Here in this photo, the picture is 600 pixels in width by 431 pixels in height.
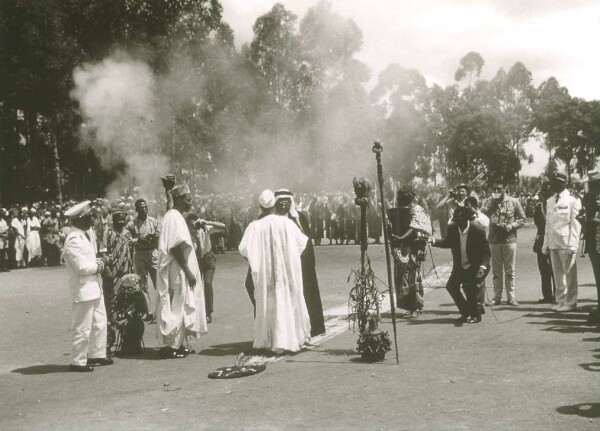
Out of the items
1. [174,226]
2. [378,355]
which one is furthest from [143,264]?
[378,355]

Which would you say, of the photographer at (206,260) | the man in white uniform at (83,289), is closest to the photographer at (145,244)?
the photographer at (206,260)

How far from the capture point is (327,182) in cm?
5362

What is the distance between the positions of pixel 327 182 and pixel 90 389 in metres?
46.8

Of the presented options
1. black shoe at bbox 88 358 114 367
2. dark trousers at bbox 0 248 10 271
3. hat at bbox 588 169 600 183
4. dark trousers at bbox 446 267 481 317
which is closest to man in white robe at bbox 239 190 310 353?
black shoe at bbox 88 358 114 367

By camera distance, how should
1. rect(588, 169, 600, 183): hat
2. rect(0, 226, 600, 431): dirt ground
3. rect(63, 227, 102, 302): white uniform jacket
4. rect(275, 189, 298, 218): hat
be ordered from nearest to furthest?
rect(0, 226, 600, 431): dirt ground < rect(63, 227, 102, 302): white uniform jacket < rect(275, 189, 298, 218): hat < rect(588, 169, 600, 183): hat

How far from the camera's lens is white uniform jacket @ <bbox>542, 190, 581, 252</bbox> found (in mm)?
11000

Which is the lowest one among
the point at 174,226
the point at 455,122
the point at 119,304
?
the point at 119,304

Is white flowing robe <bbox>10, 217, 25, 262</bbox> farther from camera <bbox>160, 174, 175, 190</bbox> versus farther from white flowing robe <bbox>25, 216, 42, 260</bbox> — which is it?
camera <bbox>160, 174, 175, 190</bbox>

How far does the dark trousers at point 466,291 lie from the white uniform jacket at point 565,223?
5.24 feet

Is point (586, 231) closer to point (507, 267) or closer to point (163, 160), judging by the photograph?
point (507, 267)

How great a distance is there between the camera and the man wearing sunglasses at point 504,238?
38.6 ft

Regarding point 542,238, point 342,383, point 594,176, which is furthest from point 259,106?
point 342,383

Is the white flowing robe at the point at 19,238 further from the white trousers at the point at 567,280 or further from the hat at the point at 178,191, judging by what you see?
the white trousers at the point at 567,280

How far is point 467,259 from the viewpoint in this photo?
410 inches
